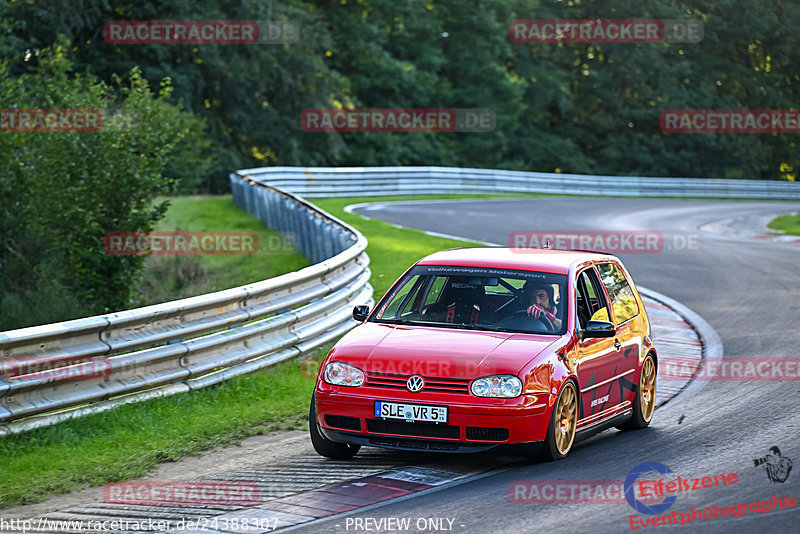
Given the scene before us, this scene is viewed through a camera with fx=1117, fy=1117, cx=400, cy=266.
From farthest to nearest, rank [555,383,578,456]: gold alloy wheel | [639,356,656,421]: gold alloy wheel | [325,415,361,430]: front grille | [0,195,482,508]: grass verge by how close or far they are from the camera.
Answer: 1. [639,356,656,421]: gold alloy wheel
2. [555,383,578,456]: gold alloy wheel
3. [325,415,361,430]: front grille
4. [0,195,482,508]: grass verge

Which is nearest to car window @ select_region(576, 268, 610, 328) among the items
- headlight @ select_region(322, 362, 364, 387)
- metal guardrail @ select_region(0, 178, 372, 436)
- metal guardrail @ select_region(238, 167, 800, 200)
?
headlight @ select_region(322, 362, 364, 387)

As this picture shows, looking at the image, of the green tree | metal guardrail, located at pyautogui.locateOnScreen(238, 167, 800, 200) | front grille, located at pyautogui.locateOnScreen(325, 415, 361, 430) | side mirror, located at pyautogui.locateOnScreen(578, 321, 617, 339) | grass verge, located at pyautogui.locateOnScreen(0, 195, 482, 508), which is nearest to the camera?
grass verge, located at pyautogui.locateOnScreen(0, 195, 482, 508)

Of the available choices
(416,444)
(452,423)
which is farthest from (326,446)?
(452,423)

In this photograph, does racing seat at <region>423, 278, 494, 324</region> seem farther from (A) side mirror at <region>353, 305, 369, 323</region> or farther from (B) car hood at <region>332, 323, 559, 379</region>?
(A) side mirror at <region>353, 305, 369, 323</region>

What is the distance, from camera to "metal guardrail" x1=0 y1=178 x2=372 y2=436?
834cm

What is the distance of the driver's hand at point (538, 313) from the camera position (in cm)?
850

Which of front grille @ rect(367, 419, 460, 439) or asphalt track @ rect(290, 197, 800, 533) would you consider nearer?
asphalt track @ rect(290, 197, 800, 533)

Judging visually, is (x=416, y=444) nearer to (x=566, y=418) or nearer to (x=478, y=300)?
(x=566, y=418)

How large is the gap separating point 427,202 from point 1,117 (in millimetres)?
17782

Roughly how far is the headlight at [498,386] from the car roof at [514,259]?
1522 millimetres

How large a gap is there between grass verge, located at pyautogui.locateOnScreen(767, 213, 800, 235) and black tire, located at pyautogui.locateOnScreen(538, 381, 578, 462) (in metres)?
22.7

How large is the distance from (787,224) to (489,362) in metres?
26.0

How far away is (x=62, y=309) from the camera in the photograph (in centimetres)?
1744

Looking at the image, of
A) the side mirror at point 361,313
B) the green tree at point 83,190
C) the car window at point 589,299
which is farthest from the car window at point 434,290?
the green tree at point 83,190
